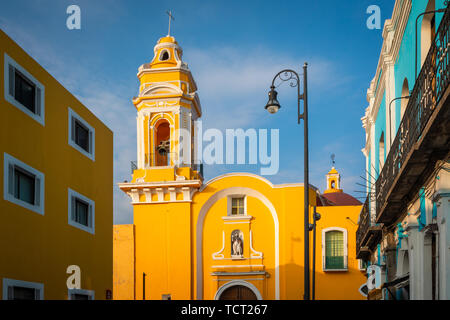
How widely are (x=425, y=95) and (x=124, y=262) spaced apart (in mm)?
26428

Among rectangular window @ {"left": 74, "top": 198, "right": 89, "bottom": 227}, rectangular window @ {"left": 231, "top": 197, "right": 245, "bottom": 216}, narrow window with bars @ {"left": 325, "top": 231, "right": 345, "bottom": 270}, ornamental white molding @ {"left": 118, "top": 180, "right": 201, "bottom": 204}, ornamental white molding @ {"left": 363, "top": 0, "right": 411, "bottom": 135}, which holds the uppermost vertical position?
ornamental white molding @ {"left": 363, "top": 0, "right": 411, "bottom": 135}

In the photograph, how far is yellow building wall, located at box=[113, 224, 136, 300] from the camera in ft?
112

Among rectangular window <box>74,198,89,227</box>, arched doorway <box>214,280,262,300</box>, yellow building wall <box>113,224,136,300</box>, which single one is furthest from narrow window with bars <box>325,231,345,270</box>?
rectangular window <box>74,198,89,227</box>

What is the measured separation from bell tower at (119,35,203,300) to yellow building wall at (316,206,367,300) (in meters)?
6.76

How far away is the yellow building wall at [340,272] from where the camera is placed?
3266cm

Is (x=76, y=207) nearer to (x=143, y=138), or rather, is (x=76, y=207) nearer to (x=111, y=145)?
(x=111, y=145)

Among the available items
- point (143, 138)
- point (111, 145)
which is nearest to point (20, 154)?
point (111, 145)

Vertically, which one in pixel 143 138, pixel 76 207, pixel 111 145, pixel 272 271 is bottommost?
pixel 272 271

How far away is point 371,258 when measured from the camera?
2409 centimetres

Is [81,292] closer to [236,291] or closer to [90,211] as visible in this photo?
[90,211]

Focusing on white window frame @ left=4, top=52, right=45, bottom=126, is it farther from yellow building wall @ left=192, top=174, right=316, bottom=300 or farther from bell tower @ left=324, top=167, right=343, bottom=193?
bell tower @ left=324, top=167, right=343, bottom=193

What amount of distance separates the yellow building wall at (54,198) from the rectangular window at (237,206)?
44.6 feet

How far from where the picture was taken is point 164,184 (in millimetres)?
34000
